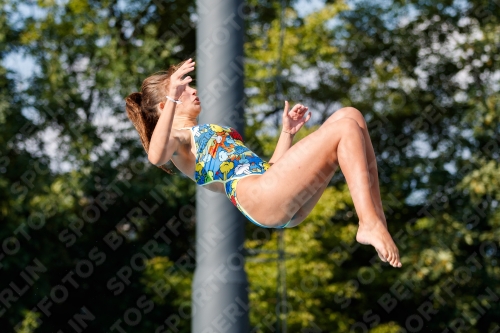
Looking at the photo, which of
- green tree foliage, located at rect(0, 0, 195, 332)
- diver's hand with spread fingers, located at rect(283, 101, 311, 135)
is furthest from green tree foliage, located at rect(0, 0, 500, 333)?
diver's hand with spread fingers, located at rect(283, 101, 311, 135)

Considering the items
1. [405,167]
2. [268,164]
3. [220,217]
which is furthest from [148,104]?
[405,167]

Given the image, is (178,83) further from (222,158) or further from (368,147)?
(368,147)

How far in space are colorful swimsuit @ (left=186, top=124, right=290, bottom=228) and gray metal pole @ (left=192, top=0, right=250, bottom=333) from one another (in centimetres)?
15

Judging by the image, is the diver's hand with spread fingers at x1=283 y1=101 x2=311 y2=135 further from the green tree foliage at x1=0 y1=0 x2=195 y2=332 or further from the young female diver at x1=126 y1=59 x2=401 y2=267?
the green tree foliage at x1=0 y1=0 x2=195 y2=332

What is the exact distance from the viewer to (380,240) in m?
2.71

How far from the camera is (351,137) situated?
9.27 feet

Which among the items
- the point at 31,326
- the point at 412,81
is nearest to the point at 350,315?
the point at 412,81

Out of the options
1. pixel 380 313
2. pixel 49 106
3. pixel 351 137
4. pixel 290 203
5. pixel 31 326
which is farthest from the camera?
pixel 380 313

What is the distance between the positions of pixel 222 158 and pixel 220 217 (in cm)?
37

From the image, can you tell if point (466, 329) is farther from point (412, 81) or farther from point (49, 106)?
point (49, 106)

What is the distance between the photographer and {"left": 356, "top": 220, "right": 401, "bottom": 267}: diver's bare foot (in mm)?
Answer: 2691

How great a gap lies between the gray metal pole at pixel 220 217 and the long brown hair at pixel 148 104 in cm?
43

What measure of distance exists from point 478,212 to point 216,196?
8416mm

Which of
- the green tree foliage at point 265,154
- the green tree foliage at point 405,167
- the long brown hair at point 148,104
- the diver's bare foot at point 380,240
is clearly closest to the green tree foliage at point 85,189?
the green tree foliage at point 265,154
